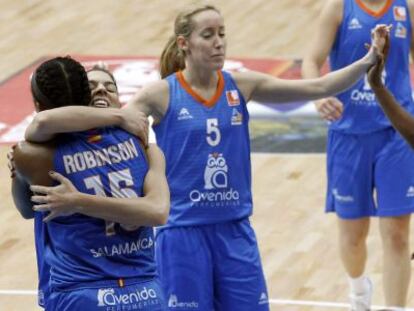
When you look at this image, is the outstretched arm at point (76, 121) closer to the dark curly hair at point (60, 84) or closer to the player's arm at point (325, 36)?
the dark curly hair at point (60, 84)

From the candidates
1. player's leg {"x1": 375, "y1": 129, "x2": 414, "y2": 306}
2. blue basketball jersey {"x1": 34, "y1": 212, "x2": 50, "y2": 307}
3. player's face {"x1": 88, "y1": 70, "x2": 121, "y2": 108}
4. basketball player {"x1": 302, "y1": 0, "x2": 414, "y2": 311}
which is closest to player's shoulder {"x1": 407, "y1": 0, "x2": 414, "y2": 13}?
basketball player {"x1": 302, "y1": 0, "x2": 414, "y2": 311}

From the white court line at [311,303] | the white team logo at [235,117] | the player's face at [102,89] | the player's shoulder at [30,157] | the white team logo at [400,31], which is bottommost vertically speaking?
the white court line at [311,303]

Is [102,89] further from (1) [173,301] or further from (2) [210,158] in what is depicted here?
(1) [173,301]

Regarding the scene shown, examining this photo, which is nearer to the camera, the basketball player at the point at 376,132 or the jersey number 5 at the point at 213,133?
the jersey number 5 at the point at 213,133

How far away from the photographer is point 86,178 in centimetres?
479

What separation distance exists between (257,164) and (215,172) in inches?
176

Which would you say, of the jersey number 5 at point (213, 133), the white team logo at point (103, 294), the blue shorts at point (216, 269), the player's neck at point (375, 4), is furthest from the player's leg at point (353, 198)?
the white team logo at point (103, 294)

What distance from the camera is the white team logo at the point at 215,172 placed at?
19.8ft

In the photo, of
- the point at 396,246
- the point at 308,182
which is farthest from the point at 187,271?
the point at 308,182

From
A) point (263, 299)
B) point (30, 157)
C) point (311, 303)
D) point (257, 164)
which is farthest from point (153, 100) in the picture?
point (257, 164)

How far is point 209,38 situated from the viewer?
19.6 ft

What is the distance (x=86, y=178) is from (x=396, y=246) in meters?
2.99

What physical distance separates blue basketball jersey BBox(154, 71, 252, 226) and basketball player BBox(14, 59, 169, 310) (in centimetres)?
104

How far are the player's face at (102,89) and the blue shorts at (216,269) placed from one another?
104cm
